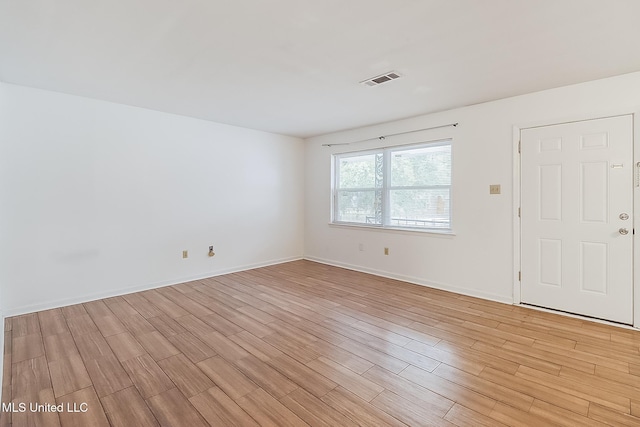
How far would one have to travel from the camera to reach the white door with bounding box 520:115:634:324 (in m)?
2.83

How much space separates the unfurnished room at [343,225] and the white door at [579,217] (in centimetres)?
2

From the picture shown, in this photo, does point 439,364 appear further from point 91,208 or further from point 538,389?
point 91,208

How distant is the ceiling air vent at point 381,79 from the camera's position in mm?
2799

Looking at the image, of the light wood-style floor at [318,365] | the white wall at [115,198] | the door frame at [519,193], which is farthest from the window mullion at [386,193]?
the white wall at [115,198]

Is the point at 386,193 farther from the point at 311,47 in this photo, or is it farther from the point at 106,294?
the point at 106,294

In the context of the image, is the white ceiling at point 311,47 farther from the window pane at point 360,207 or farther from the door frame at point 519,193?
the window pane at point 360,207

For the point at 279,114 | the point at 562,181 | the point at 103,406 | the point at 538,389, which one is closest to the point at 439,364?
the point at 538,389

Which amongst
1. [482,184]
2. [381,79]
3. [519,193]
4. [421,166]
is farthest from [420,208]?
[381,79]

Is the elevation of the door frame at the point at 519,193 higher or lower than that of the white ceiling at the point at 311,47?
lower

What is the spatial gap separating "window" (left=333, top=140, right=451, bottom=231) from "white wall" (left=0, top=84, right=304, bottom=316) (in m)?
1.47

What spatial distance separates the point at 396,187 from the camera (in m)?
4.60

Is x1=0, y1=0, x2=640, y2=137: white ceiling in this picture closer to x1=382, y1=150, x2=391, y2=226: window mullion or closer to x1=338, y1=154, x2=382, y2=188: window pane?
x1=382, y1=150, x2=391, y2=226: window mullion

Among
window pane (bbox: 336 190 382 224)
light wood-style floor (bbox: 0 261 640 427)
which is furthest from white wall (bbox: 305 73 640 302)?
light wood-style floor (bbox: 0 261 640 427)

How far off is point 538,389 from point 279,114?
3938 mm
